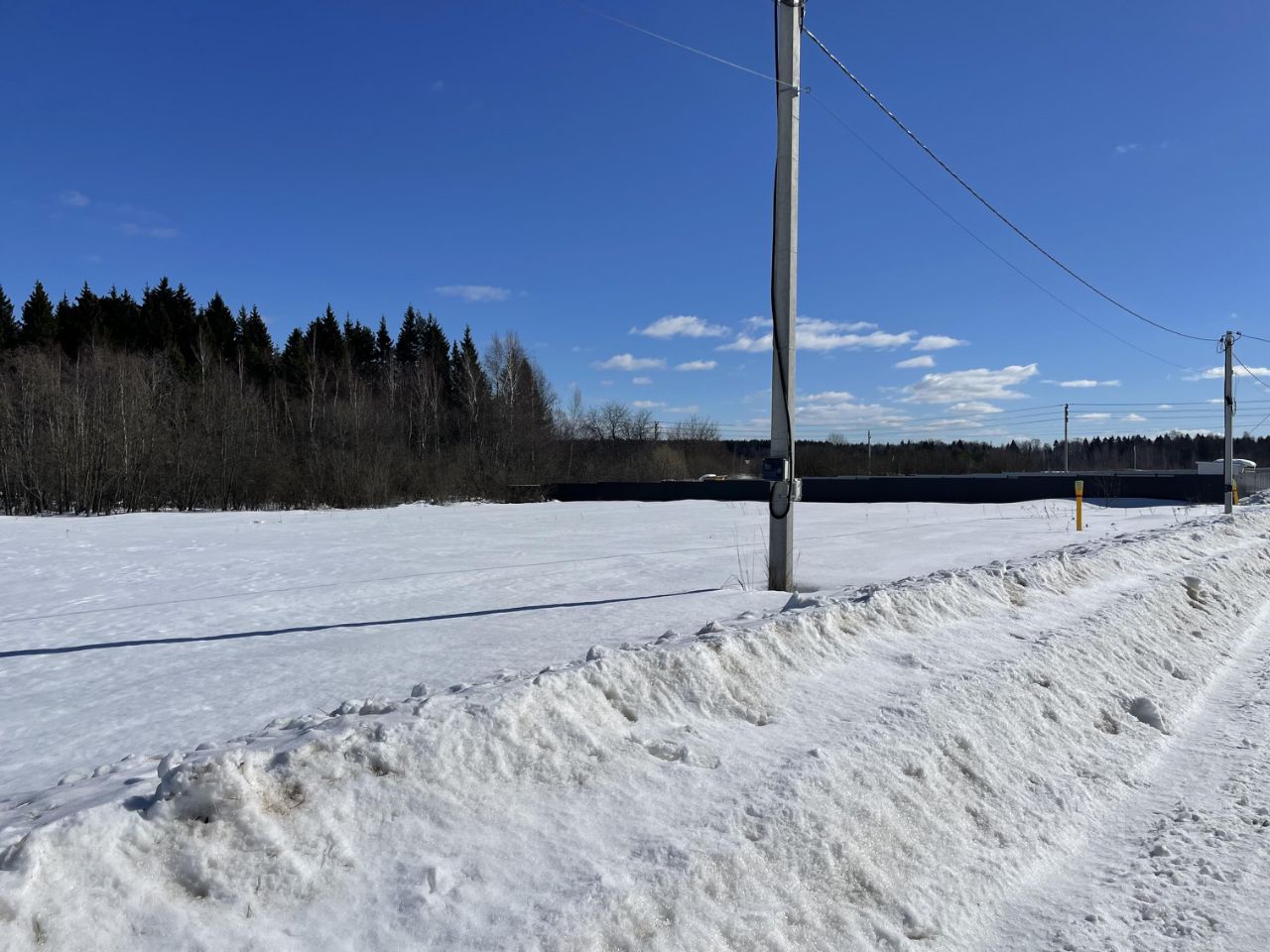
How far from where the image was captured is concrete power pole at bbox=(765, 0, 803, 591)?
→ 904cm

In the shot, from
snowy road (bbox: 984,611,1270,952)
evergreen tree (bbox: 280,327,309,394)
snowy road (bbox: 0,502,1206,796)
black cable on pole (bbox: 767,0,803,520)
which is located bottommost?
snowy road (bbox: 984,611,1270,952)

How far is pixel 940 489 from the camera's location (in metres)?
41.2

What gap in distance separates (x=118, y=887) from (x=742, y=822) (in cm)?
230

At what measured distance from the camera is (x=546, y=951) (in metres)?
2.60

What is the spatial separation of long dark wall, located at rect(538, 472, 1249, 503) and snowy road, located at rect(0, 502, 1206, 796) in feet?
59.7

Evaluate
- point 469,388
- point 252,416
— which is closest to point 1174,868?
point 252,416

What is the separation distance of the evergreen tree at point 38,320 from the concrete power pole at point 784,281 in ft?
190

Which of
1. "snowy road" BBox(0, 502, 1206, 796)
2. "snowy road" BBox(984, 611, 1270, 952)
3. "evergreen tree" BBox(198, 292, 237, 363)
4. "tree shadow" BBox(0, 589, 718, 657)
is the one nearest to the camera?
"snowy road" BBox(984, 611, 1270, 952)

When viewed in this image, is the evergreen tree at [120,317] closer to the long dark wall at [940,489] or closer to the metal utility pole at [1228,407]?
the long dark wall at [940,489]

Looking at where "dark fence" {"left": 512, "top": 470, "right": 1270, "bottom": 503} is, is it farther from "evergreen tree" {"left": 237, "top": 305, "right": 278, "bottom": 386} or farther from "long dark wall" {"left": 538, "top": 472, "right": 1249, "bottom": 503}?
"evergreen tree" {"left": 237, "top": 305, "right": 278, "bottom": 386}

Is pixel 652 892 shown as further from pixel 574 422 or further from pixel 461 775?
pixel 574 422

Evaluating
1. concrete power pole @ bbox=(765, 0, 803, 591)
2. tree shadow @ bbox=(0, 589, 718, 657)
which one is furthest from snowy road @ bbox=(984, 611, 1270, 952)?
tree shadow @ bbox=(0, 589, 718, 657)

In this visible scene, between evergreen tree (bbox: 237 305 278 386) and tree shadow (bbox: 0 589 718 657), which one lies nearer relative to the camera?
tree shadow (bbox: 0 589 718 657)

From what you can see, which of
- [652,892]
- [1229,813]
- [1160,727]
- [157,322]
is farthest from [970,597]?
[157,322]
